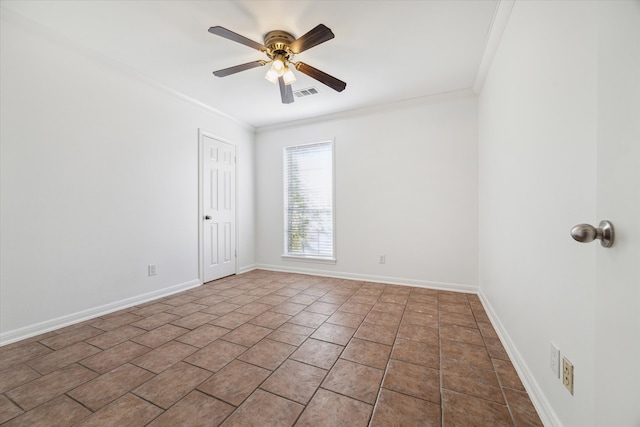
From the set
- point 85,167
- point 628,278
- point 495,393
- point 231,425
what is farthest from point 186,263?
point 628,278

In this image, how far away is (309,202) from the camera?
13.9 ft

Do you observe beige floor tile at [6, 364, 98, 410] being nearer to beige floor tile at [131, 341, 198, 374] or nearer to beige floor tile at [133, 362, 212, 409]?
beige floor tile at [131, 341, 198, 374]

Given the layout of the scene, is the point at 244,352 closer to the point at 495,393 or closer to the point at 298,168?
the point at 495,393

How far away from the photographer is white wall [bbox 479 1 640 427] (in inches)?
23.5

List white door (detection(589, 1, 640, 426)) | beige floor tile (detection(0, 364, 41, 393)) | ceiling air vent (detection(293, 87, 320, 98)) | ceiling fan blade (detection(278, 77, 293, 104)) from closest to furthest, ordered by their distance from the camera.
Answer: white door (detection(589, 1, 640, 426))
beige floor tile (detection(0, 364, 41, 393))
ceiling fan blade (detection(278, 77, 293, 104))
ceiling air vent (detection(293, 87, 320, 98))

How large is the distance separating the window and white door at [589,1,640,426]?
340 cm

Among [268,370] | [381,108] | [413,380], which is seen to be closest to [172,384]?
[268,370]

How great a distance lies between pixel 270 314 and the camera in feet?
8.34

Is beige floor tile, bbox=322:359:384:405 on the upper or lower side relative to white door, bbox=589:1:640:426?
lower

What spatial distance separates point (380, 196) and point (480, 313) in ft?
6.13

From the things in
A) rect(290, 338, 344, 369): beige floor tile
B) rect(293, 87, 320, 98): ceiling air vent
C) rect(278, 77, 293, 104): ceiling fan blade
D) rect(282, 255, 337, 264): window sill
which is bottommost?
rect(290, 338, 344, 369): beige floor tile

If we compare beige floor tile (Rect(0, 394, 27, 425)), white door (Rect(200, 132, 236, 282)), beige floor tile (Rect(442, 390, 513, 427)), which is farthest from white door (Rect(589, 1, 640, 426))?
white door (Rect(200, 132, 236, 282))

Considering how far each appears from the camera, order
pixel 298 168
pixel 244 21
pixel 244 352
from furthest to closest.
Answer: pixel 298 168 → pixel 244 21 → pixel 244 352

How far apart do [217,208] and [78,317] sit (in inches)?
78.2
